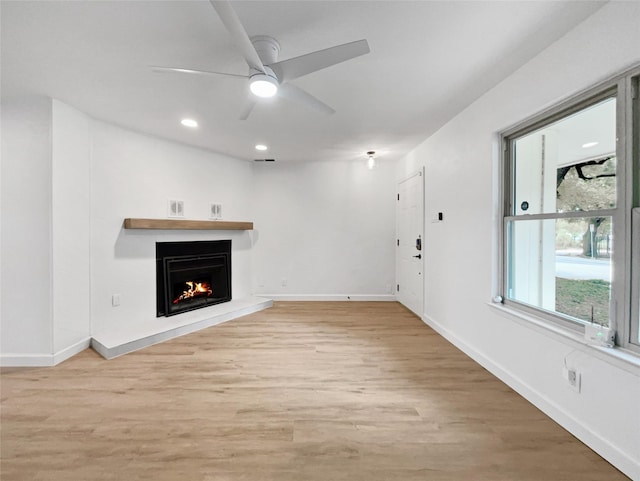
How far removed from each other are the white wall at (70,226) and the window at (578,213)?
13.2 ft

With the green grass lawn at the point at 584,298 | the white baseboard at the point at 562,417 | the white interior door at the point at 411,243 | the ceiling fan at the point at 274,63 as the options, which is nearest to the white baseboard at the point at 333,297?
the white interior door at the point at 411,243

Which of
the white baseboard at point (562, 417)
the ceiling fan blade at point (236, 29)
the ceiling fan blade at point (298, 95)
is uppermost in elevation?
the ceiling fan blade at point (298, 95)

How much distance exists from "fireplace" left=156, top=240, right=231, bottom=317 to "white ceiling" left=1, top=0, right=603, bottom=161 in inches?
64.8

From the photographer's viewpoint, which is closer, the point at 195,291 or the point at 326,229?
the point at 195,291

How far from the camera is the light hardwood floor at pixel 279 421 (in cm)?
136

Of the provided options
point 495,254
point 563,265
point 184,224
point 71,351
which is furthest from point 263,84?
point 71,351

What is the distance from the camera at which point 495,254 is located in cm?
228

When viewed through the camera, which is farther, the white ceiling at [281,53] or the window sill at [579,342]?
the white ceiling at [281,53]

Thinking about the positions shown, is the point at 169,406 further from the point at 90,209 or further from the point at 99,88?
the point at 99,88

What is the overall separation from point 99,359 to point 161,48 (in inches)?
108

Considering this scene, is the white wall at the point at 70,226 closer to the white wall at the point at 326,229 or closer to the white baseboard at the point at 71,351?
the white baseboard at the point at 71,351

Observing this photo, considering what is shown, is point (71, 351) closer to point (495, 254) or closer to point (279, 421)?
point (279, 421)

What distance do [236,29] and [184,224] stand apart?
2773 millimetres

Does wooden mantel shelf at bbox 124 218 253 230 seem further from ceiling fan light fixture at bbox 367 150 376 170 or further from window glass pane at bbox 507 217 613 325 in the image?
window glass pane at bbox 507 217 613 325
